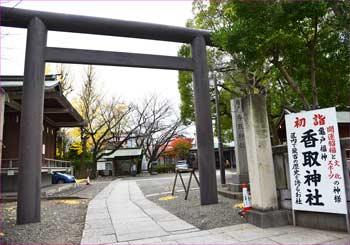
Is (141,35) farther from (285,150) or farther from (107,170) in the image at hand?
(107,170)

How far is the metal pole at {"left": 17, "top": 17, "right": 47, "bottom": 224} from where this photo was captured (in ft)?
22.1

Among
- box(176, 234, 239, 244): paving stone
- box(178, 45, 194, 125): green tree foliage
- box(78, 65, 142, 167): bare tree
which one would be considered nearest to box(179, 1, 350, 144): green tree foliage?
box(176, 234, 239, 244): paving stone

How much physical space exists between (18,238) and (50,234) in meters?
0.59

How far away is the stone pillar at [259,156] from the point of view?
5.79m

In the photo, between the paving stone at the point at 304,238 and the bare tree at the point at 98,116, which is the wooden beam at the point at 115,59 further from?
the bare tree at the point at 98,116

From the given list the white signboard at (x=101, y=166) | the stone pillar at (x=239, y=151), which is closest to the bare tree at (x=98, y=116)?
the white signboard at (x=101, y=166)

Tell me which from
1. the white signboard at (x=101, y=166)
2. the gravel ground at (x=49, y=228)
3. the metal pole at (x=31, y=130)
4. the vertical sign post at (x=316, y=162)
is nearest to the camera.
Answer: the vertical sign post at (x=316, y=162)

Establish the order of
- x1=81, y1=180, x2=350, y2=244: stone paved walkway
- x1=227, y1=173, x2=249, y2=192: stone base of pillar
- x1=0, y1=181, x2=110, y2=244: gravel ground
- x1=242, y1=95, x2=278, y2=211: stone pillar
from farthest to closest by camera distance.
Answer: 1. x1=227, y1=173, x2=249, y2=192: stone base of pillar
2. x1=242, y1=95, x2=278, y2=211: stone pillar
3. x1=0, y1=181, x2=110, y2=244: gravel ground
4. x1=81, y1=180, x2=350, y2=244: stone paved walkway

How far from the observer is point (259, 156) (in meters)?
5.90

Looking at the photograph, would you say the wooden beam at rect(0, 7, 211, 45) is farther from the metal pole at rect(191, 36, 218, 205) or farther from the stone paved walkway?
the stone paved walkway

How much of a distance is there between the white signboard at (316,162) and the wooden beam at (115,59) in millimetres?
4060

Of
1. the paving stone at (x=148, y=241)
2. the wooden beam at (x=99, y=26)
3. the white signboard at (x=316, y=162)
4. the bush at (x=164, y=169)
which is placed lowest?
the bush at (x=164, y=169)

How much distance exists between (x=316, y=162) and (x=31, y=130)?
6.61 metres

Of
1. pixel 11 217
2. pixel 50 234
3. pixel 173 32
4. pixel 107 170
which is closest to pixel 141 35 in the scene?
pixel 173 32
